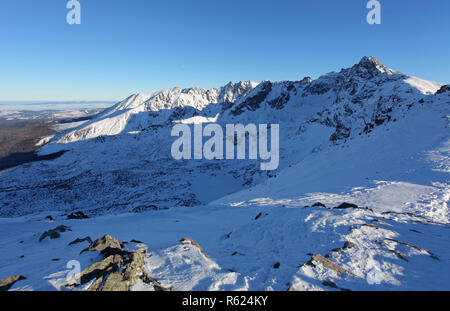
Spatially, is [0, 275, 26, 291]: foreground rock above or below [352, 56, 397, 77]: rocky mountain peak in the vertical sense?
below

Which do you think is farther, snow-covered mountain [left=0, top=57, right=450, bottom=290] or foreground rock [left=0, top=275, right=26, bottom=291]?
snow-covered mountain [left=0, top=57, right=450, bottom=290]

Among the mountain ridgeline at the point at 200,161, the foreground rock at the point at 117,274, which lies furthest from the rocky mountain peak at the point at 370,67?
the foreground rock at the point at 117,274

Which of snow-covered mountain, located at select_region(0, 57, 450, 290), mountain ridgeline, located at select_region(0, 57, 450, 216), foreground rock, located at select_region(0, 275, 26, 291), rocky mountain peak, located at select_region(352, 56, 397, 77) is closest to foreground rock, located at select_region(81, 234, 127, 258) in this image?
snow-covered mountain, located at select_region(0, 57, 450, 290)

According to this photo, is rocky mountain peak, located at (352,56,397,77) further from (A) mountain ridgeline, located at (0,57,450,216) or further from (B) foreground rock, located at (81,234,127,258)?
(B) foreground rock, located at (81,234,127,258)

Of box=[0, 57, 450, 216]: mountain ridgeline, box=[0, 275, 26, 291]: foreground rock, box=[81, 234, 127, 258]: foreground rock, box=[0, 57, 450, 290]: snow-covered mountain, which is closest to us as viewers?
box=[0, 275, 26, 291]: foreground rock

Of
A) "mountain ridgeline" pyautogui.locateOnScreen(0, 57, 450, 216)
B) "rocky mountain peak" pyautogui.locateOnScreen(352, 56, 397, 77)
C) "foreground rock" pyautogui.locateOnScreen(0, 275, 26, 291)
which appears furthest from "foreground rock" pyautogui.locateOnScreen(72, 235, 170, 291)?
"rocky mountain peak" pyautogui.locateOnScreen(352, 56, 397, 77)

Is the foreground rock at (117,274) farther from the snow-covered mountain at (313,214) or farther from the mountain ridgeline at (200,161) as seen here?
the mountain ridgeline at (200,161)

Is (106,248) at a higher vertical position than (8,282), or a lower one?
lower

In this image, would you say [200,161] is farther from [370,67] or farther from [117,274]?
[370,67]

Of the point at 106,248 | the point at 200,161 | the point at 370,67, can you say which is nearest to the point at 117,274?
the point at 106,248

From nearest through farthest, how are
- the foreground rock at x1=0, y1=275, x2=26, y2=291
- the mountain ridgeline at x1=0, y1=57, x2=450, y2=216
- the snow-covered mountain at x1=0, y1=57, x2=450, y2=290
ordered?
the foreground rock at x1=0, y1=275, x2=26, y2=291 → the snow-covered mountain at x1=0, y1=57, x2=450, y2=290 → the mountain ridgeline at x1=0, y1=57, x2=450, y2=216

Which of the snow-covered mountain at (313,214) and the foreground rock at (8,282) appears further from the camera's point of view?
the snow-covered mountain at (313,214)
